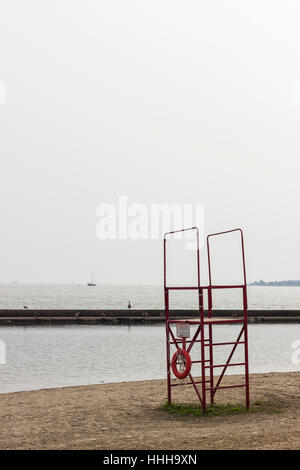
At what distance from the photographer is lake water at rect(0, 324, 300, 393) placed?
24.7 m

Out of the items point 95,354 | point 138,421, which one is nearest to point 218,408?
point 138,421

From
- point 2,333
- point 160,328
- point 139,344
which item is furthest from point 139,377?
point 160,328

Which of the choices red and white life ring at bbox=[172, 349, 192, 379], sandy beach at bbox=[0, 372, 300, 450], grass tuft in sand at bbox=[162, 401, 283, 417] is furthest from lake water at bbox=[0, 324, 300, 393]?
red and white life ring at bbox=[172, 349, 192, 379]

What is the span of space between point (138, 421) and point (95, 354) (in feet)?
85.1

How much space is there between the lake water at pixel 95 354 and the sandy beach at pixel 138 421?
6060 millimetres

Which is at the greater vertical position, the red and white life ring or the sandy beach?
the red and white life ring

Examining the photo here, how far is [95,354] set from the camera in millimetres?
36875

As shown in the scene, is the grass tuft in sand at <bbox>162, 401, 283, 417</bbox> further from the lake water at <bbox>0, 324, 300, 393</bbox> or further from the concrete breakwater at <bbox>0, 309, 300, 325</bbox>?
the concrete breakwater at <bbox>0, 309, 300, 325</bbox>

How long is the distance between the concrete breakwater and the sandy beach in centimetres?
4865

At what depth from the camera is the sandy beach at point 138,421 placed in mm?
8875

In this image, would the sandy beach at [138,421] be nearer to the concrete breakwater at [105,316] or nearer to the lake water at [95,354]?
the lake water at [95,354]

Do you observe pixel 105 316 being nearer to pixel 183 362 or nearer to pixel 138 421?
pixel 183 362
